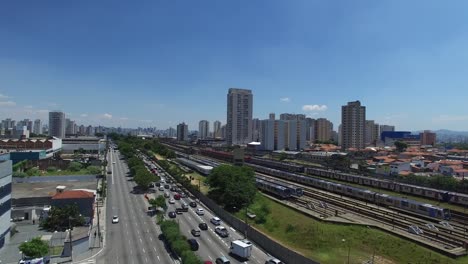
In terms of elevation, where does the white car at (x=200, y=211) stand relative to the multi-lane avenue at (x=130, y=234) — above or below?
above

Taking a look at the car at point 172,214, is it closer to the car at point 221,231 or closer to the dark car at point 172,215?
the dark car at point 172,215

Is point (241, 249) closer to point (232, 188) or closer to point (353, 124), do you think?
point (232, 188)

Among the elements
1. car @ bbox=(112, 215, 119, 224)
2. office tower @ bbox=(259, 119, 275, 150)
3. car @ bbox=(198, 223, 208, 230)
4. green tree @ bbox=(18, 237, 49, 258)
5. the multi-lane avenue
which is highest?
office tower @ bbox=(259, 119, 275, 150)

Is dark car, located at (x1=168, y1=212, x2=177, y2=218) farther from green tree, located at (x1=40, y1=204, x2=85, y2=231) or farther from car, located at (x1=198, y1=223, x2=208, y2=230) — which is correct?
green tree, located at (x1=40, y1=204, x2=85, y2=231)

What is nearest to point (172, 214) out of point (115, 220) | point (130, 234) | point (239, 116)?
point (115, 220)

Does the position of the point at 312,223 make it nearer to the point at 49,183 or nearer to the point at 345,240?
the point at 345,240

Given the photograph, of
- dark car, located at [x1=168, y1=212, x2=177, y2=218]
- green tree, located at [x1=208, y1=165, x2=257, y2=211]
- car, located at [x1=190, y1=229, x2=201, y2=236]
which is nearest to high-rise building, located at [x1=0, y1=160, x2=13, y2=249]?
dark car, located at [x1=168, y1=212, x2=177, y2=218]

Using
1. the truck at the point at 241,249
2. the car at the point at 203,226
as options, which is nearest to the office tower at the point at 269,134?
the car at the point at 203,226
